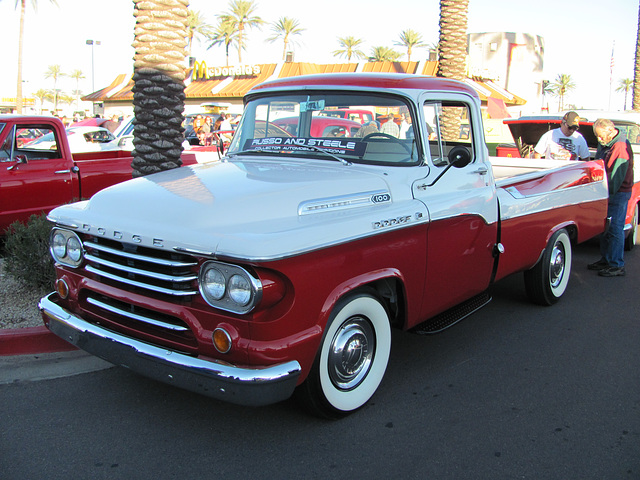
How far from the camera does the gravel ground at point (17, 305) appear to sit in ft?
14.7

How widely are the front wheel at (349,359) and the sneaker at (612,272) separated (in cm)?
431

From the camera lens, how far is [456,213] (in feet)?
12.7

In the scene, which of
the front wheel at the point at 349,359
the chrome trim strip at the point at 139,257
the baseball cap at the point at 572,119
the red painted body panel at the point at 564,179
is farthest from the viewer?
the baseball cap at the point at 572,119

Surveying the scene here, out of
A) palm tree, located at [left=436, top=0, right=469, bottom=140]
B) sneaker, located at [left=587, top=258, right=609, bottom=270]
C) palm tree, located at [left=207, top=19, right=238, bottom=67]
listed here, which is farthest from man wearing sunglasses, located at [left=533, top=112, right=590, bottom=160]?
Result: palm tree, located at [left=207, top=19, right=238, bottom=67]

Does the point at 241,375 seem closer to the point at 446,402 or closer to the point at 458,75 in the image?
the point at 446,402

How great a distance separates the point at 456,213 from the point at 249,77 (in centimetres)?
3986

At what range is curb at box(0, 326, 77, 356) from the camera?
4.14 meters

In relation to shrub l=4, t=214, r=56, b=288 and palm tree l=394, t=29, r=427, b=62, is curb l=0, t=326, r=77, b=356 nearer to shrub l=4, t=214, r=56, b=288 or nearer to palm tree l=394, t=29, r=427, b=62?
shrub l=4, t=214, r=56, b=288

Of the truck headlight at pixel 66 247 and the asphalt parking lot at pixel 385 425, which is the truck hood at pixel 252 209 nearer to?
the truck headlight at pixel 66 247

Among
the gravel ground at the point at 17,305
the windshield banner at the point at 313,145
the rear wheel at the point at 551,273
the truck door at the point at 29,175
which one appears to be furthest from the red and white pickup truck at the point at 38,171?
the rear wheel at the point at 551,273

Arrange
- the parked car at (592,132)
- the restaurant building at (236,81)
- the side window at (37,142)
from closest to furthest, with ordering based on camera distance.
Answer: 1. the side window at (37,142)
2. the parked car at (592,132)
3. the restaurant building at (236,81)

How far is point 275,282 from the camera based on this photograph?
104 inches

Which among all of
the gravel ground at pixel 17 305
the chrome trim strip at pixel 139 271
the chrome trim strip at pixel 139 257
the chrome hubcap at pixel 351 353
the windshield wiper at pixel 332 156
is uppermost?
the windshield wiper at pixel 332 156

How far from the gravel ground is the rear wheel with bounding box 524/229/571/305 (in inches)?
175
